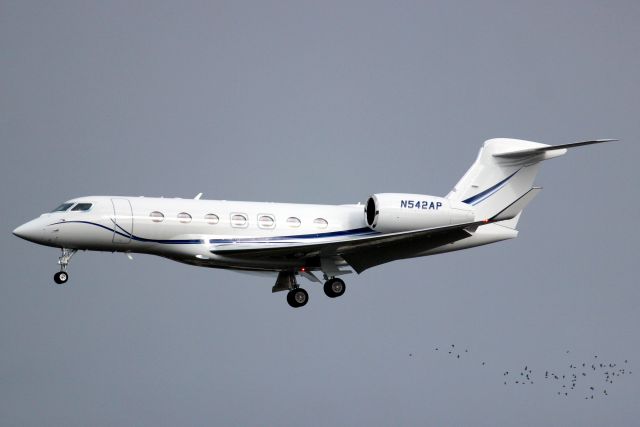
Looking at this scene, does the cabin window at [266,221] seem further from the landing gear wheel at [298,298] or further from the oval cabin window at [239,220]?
the landing gear wheel at [298,298]

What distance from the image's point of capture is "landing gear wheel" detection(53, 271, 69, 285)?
29953 mm

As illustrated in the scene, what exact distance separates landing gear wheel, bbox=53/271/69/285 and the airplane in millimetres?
27

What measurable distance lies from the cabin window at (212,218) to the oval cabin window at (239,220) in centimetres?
45

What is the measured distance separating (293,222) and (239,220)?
1.68m

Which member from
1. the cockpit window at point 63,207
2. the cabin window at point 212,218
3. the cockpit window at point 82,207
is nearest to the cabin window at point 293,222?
the cabin window at point 212,218

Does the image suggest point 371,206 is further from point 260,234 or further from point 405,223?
point 260,234

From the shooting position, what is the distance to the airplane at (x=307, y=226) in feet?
97.7

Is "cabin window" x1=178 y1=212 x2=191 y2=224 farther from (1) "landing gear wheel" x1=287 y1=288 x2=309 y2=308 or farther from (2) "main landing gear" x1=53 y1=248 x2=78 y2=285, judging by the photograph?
(1) "landing gear wheel" x1=287 y1=288 x2=309 y2=308

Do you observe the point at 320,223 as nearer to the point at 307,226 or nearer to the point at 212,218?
the point at 307,226

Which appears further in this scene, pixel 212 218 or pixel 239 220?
pixel 239 220

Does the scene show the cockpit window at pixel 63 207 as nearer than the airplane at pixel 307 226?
No

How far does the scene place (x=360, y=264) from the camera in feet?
105

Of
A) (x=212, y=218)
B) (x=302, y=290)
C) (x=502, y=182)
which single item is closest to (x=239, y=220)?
(x=212, y=218)

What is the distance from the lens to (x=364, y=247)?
31016 mm
